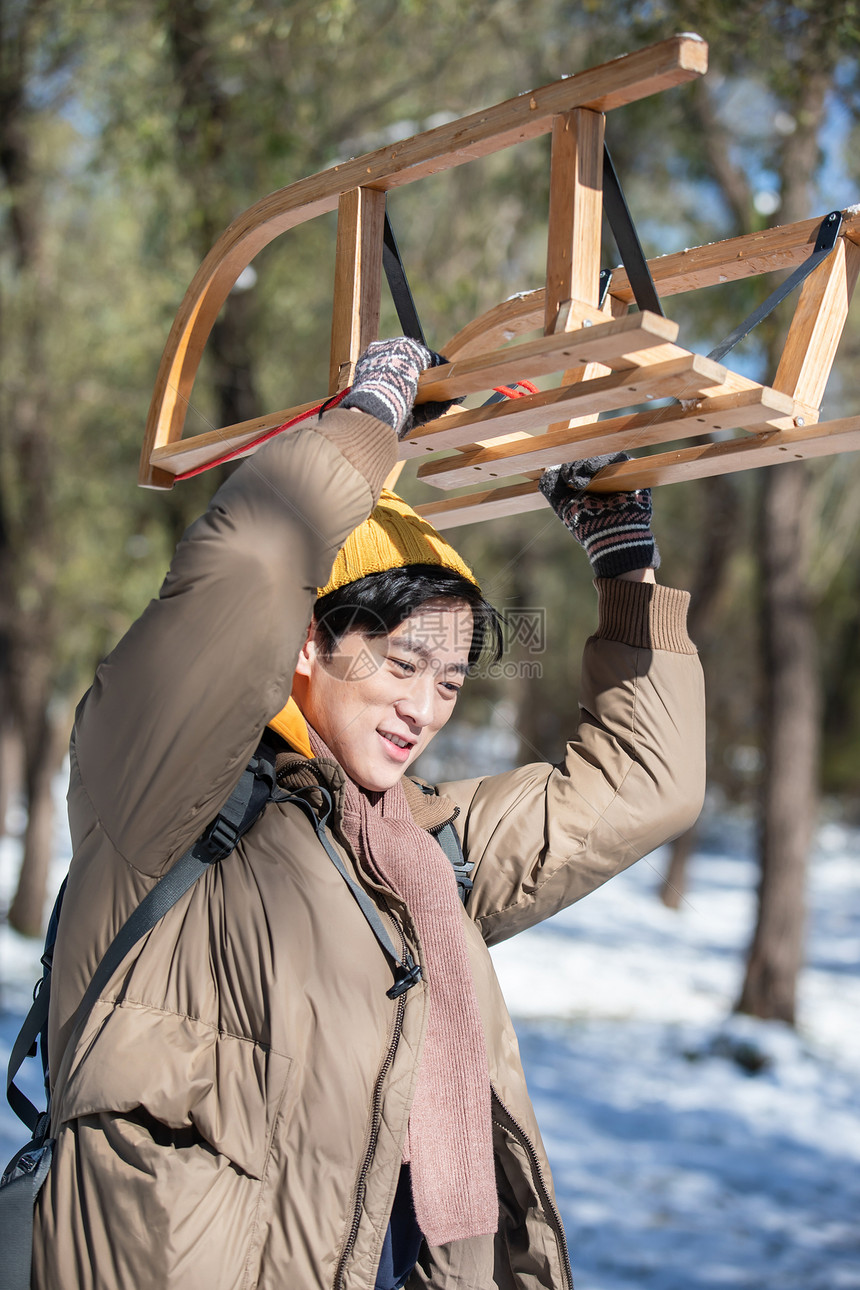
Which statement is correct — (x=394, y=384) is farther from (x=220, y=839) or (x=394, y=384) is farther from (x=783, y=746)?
(x=783, y=746)

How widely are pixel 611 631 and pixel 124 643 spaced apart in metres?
0.77

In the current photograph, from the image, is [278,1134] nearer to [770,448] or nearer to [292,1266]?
[292,1266]

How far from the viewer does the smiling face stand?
1.39 metres

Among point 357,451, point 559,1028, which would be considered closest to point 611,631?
point 357,451

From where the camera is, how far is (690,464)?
1.38m

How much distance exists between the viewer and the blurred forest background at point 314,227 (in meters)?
4.44

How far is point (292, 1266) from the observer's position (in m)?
1.10

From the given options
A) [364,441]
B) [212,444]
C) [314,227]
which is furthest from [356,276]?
[314,227]

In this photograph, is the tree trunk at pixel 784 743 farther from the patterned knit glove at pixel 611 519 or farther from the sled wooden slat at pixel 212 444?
the sled wooden slat at pixel 212 444

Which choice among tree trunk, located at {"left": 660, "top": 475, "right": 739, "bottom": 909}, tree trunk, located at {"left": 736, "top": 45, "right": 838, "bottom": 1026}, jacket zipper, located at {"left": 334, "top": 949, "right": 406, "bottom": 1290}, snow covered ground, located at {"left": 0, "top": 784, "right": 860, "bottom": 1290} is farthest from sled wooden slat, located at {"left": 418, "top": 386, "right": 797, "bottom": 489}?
tree trunk, located at {"left": 660, "top": 475, "right": 739, "bottom": 909}

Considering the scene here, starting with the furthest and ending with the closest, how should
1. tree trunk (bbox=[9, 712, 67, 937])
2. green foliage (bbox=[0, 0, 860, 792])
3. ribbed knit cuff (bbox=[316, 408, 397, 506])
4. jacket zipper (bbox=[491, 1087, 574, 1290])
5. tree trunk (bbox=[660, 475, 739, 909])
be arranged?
tree trunk (bbox=[660, 475, 739, 909]) → tree trunk (bbox=[9, 712, 67, 937]) → green foliage (bbox=[0, 0, 860, 792]) → jacket zipper (bbox=[491, 1087, 574, 1290]) → ribbed knit cuff (bbox=[316, 408, 397, 506])

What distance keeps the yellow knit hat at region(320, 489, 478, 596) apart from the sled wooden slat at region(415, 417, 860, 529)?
0.16m

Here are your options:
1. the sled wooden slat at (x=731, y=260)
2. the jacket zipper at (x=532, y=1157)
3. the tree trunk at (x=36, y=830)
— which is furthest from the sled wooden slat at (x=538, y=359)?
the tree trunk at (x=36, y=830)

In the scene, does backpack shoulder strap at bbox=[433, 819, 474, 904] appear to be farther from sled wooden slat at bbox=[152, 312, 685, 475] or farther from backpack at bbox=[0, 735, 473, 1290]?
sled wooden slat at bbox=[152, 312, 685, 475]
